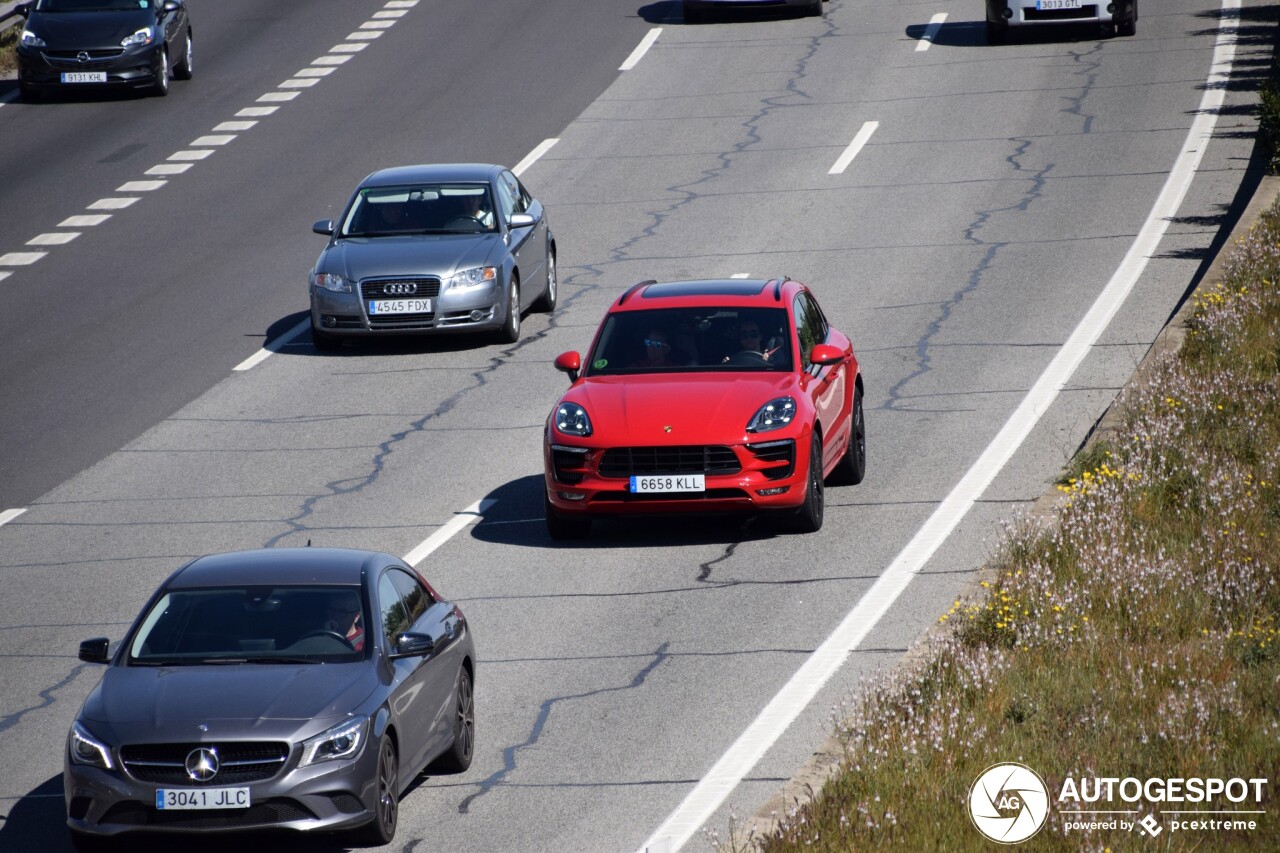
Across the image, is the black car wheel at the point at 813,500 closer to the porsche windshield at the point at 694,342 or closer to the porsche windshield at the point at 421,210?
the porsche windshield at the point at 694,342

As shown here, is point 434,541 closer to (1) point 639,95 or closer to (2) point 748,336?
(2) point 748,336

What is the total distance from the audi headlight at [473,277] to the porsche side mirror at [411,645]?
11.6 meters

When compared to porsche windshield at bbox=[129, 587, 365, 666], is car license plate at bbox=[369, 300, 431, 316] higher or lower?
lower

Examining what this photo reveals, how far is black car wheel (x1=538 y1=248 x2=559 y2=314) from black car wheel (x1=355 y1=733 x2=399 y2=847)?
13797 millimetres

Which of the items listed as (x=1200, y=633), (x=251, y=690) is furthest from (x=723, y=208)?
(x=251, y=690)

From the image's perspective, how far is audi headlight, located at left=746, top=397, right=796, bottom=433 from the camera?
1359cm

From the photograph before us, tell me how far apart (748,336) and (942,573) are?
283cm

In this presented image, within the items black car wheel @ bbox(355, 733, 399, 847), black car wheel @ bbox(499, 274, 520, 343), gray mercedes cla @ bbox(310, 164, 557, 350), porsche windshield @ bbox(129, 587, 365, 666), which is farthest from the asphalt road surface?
porsche windshield @ bbox(129, 587, 365, 666)

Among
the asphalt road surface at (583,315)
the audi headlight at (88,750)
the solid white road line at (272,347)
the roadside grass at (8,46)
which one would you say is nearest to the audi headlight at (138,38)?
the asphalt road surface at (583,315)

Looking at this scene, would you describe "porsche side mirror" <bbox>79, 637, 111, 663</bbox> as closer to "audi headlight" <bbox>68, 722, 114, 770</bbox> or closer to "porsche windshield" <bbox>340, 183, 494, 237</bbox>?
"audi headlight" <bbox>68, 722, 114, 770</bbox>

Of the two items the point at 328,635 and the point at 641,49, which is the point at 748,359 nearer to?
the point at 328,635

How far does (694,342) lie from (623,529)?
152cm

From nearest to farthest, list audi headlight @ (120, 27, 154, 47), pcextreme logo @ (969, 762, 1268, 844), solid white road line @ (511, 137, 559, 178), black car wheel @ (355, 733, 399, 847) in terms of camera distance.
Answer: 1. pcextreme logo @ (969, 762, 1268, 844)
2. black car wheel @ (355, 733, 399, 847)
3. solid white road line @ (511, 137, 559, 178)
4. audi headlight @ (120, 27, 154, 47)

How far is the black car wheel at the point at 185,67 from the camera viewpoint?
33.8 metres
